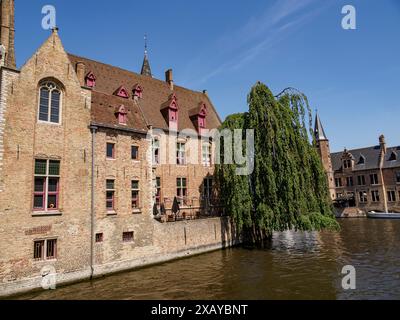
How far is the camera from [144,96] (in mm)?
22516

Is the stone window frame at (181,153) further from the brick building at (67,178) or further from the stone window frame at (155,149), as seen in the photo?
the brick building at (67,178)

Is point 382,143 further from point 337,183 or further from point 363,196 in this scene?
point 337,183

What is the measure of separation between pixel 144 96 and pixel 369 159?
122 feet

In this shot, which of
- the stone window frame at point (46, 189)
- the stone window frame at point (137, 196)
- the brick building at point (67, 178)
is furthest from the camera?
the stone window frame at point (137, 196)

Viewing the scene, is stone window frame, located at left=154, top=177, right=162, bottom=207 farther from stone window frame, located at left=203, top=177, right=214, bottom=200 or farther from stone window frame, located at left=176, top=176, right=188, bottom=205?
stone window frame, located at left=203, top=177, right=214, bottom=200

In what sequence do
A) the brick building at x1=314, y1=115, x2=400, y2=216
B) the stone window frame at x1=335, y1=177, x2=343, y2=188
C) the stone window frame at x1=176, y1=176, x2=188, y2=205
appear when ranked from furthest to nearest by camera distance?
the stone window frame at x1=335, y1=177, x2=343, y2=188 < the brick building at x1=314, y1=115, x2=400, y2=216 < the stone window frame at x1=176, y1=176, x2=188, y2=205

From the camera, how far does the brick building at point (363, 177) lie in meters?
41.2

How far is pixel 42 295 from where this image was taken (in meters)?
11.1

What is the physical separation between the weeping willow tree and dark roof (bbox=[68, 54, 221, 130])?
6696 mm

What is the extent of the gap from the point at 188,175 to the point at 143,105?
20.4ft

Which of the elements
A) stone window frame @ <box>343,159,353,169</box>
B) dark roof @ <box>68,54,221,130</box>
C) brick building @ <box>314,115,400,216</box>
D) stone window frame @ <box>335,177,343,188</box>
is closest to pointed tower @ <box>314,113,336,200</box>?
brick building @ <box>314,115,400,216</box>

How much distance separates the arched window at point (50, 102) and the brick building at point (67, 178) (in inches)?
1.6

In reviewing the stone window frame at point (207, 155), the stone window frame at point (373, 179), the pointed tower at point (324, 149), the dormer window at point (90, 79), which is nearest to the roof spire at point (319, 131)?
the pointed tower at point (324, 149)

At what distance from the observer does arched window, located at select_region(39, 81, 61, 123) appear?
41.5 feet
